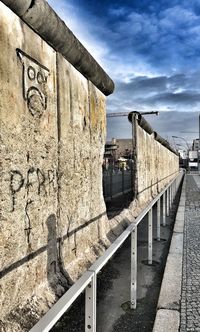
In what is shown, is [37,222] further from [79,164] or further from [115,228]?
[115,228]

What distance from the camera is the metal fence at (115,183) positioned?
34.2 feet

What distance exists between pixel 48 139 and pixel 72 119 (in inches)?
29.8

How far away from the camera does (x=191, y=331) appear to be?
3.48m

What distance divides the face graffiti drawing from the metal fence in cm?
593

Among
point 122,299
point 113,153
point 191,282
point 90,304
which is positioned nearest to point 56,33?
point 90,304

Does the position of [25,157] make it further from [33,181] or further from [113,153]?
[113,153]

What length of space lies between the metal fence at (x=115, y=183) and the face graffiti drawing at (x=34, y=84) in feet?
19.5

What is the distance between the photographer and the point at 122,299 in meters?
4.59

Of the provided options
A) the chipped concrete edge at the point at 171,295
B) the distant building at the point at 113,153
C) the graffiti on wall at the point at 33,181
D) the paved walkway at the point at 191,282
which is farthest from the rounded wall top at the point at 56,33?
the distant building at the point at 113,153

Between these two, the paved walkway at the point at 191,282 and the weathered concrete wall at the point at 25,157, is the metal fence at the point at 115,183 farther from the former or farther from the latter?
the weathered concrete wall at the point at 25,157

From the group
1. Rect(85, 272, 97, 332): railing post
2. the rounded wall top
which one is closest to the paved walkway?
Rect(85, 272, 97, 332): railing post

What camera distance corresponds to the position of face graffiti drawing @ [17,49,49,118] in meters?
3.14

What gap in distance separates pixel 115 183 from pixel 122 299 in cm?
716

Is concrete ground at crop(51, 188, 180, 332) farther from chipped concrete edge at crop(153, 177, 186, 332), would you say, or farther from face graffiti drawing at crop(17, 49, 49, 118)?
face graffiti drawing at crop(17, 49, 49, 118)
